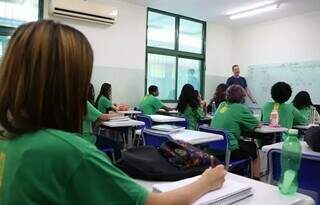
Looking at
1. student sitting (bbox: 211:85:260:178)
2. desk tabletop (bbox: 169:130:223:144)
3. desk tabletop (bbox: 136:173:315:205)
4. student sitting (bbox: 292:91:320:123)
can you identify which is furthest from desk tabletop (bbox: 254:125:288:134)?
desk tabletop (bbox: 136:173:315:205)

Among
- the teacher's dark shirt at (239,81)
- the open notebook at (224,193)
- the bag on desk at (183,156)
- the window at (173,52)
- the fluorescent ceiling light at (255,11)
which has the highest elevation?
the fluorescent ceiling light at (255,11)

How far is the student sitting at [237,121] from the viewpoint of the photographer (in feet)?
11.1

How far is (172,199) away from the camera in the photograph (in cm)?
85

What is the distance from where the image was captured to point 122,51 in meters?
6.91

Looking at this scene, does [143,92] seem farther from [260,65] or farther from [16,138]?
[16,138]

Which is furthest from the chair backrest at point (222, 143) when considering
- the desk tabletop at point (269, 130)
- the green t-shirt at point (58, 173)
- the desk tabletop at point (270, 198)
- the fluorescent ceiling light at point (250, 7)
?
the fluorescent ceiling light at point (250, 7)

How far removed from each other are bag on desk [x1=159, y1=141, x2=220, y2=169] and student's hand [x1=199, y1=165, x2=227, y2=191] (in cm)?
34

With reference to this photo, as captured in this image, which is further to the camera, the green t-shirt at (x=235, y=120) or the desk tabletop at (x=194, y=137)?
the green t-shirt at (x=235, y=120)

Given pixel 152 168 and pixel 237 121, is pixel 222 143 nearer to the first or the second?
pixel 237 121

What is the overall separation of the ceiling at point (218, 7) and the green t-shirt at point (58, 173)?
6.37m

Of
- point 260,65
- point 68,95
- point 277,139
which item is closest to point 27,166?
point 68,95

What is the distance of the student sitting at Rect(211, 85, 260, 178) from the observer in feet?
11.1

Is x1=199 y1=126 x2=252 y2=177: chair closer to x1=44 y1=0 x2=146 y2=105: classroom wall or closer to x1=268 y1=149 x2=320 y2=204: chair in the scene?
x1=268 y1=149 x2=320 y2=204: chair

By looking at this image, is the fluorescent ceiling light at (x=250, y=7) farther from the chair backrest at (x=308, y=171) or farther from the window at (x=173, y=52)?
the chair backrest at (x=308, y=171)
